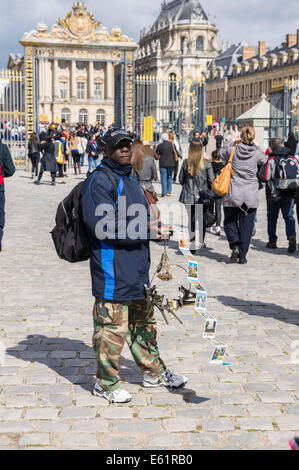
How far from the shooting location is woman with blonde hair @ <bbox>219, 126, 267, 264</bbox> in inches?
351

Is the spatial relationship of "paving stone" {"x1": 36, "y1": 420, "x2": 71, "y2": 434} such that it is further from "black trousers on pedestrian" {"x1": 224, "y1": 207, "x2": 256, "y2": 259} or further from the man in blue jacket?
"black trousers on pedestrian" {"x1": 224, "y1": 207, "x2": 256, "y2": 259}

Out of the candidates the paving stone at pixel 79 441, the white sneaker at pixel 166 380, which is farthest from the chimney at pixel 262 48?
the paving stone at pixel 79 441

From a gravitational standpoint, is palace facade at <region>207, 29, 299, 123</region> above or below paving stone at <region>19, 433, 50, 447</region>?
above

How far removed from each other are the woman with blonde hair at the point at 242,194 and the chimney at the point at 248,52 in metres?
80.1

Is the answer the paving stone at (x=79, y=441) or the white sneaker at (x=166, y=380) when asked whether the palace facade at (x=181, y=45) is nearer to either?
the white sneaker at (x=166, y=380)

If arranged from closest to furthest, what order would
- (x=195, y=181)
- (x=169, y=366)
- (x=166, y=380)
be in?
(x=166, y=380), (x=169, y=366), (x=195, y=181)

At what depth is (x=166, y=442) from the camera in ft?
12.1

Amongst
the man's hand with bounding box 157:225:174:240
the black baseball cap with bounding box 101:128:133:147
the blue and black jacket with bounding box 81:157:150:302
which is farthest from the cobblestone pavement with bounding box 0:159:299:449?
the black baseball cap with bounding box 101:128:133:147

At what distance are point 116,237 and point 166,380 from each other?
3.79 feet

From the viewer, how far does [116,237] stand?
4.00m

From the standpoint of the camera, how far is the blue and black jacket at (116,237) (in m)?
4.02

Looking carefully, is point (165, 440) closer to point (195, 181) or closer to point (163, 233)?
point (163, 233)

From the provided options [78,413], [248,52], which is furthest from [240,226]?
[248,52]

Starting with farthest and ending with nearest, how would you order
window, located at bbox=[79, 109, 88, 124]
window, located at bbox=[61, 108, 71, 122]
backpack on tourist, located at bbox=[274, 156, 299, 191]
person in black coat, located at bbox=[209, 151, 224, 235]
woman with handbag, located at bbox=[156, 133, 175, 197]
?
window, located at bbox=[79, 109, 88, 124] < window, located at bbox=[61, 108, 71, 122] < woman with handbag, located at bbox=[156, 133, 175, 197] < person in black coat, located at bbox=[209, 151, 224, 235] < backpack on tourist, located at bbox=[274, 156, 299, 191]
